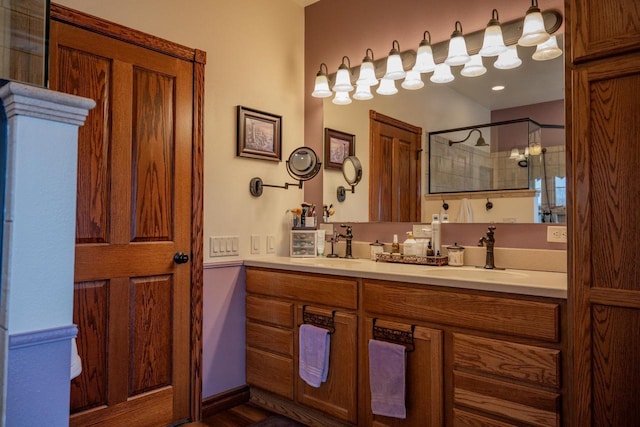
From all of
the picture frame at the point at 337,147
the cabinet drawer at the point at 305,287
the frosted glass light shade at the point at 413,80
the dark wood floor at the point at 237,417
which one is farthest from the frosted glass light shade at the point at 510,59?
the dark wood floor at the point at 237,417

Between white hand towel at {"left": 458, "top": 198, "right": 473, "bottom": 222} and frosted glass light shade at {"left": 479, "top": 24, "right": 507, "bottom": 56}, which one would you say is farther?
white hand towel at {"left": 458, "top": 198, "right": 473, "bottom": 222}

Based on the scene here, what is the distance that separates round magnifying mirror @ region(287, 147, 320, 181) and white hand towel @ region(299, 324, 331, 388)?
1017 mm

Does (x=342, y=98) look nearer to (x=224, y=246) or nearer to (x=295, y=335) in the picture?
(x=224, y=246)

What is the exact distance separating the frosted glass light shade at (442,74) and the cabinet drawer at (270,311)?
4.95 ft

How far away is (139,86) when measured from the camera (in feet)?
7.06

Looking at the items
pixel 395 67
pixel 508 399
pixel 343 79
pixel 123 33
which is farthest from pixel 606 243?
pixel 123 33

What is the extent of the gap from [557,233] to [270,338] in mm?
1577

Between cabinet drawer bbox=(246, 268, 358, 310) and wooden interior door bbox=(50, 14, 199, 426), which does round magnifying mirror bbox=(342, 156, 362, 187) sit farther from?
wooden interior door bbox=(50, 14, 199, 426)

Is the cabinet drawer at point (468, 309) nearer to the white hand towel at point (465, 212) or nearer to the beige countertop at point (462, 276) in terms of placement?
the beige countertop at point (462, 276)

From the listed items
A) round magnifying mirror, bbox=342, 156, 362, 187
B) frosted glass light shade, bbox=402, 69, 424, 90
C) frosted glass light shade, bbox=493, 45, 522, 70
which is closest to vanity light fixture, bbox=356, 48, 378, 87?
frosted glass light shade, bbox=402, 69, 424, 90

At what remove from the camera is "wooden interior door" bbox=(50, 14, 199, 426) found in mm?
1945

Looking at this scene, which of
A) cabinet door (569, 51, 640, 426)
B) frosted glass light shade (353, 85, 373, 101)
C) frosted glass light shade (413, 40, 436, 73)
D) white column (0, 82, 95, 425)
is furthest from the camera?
frosted glass light shade (353, 85, 373, 101)

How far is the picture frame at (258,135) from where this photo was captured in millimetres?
2603

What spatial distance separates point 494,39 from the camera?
2133mm
